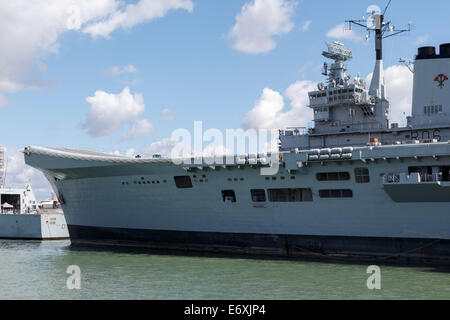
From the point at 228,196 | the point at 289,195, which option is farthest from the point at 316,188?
the point at 228,196

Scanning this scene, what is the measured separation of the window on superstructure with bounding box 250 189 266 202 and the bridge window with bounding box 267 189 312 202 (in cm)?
27

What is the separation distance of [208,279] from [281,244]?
18.7 feet

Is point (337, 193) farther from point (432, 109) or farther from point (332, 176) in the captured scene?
point (432, 109)

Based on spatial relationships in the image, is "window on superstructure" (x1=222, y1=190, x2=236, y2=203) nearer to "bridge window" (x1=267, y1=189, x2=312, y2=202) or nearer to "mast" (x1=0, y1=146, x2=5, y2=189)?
"bridge window" (x1=267, y1=189, x2=312, y2=202)

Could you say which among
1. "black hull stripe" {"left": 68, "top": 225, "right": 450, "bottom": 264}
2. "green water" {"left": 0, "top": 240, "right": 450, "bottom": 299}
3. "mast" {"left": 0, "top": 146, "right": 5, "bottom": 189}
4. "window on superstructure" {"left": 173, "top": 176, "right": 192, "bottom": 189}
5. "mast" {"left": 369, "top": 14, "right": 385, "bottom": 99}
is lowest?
"green water" {"left": 0, "top": 240, "right": 450, "bottom": 299}

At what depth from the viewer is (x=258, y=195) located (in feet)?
70.7

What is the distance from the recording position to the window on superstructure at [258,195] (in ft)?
70.3

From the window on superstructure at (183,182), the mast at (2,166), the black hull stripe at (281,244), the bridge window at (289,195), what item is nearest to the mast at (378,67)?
the bridge window at (289,195)

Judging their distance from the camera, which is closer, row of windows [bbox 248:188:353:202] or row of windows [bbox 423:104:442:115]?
row of windows [bbox 248:188:353:202]

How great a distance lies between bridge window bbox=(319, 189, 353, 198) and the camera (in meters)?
19.7

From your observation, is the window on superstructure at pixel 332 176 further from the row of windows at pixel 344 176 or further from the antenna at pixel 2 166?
the antenna at pixel 2 166

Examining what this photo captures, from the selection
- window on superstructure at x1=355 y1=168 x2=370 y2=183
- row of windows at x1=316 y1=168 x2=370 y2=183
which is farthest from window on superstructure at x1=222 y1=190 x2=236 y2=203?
window on superstructure at x1=355 y1=168 x2=370 y2=183
